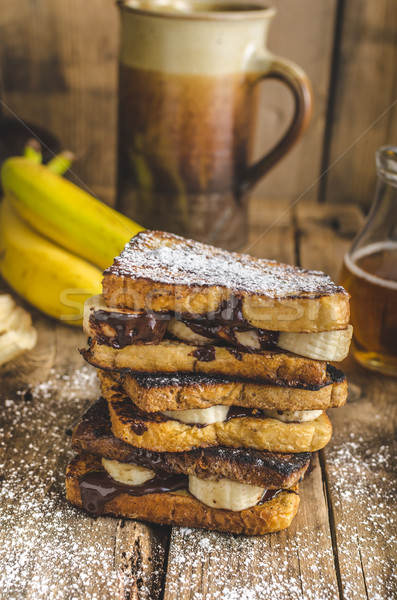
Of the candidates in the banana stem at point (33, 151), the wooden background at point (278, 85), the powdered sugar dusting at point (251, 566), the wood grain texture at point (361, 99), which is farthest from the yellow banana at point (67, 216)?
the wood grain texture at point (361, 99)

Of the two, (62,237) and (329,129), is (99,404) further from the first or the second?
(329,129)

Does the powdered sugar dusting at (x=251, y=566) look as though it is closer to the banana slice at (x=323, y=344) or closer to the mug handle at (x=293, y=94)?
the banana slice at (x=323, y=344)

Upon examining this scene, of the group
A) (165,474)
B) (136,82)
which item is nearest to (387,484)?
(165,474)

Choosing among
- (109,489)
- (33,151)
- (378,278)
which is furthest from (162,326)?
(33,151)

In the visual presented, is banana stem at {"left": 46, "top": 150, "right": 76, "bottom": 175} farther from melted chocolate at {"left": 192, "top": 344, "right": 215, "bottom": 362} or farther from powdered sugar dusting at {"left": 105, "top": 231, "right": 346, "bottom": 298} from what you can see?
melted chocolate at {"left": 192, "top": 344, "right": 215, "bottom": 362}

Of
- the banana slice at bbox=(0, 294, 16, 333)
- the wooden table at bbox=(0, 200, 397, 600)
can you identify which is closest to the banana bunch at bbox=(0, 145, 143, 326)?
the banana slice at bbox=(0, 294, 16, 333)

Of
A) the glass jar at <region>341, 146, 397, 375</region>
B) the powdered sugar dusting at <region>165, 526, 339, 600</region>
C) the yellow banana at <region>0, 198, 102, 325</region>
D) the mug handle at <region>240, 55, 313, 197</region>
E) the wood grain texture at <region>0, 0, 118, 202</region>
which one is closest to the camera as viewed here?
the powdered sugar dusting at <region>165, 526, 339, 600</region>
